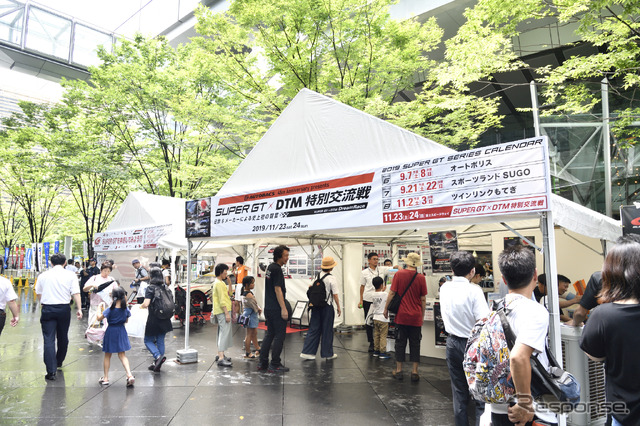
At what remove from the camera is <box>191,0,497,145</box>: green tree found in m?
10.9

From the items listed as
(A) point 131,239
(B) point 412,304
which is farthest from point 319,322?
(A) point 131,239

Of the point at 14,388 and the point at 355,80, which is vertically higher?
the point at 355,80

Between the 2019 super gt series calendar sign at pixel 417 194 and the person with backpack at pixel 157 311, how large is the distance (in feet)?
5.75

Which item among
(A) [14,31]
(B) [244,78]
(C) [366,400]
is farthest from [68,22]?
(C) [366,400]

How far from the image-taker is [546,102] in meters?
9.55

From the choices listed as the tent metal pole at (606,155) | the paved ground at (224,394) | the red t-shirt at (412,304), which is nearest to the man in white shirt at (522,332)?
the paved ground at (224,394)

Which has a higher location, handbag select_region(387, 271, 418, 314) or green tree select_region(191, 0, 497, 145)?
green tree select_region(191, 0, 497, 145)

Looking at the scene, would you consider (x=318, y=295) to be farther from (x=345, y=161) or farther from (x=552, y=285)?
(x=552, y=285)

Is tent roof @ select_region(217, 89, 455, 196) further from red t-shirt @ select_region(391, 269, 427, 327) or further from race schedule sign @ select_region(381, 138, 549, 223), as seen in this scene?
red t-shirt @ select_region(391, 269, 427, 327)

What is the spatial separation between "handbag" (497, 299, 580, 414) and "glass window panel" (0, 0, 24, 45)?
102 feet

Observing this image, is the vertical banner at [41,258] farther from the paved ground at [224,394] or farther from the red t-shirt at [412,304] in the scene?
the red t-shirt at [412,304]

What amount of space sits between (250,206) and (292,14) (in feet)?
22.2

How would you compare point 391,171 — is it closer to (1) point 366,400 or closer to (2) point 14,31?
(1) point 366,400

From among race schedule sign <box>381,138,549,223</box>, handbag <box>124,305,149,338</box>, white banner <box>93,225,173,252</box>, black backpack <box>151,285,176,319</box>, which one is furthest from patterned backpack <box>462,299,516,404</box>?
white banner <box>93,225,173,252</box>
